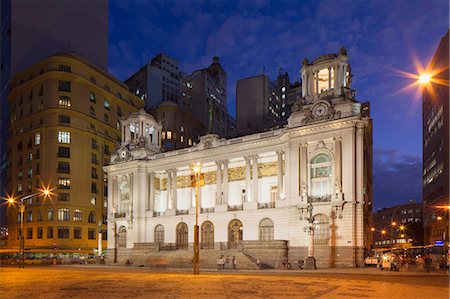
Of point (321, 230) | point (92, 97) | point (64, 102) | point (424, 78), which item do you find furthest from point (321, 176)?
point (92, 97)

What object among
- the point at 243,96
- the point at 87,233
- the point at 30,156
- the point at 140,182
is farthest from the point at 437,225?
the point at 30,156

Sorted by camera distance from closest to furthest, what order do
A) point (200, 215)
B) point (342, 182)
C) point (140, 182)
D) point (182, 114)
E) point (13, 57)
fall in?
point (342, 182)
point (200, 215)
point (140, 182)
point (13, 57)
point (182, 114)

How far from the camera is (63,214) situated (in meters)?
83.3

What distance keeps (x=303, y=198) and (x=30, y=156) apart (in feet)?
196

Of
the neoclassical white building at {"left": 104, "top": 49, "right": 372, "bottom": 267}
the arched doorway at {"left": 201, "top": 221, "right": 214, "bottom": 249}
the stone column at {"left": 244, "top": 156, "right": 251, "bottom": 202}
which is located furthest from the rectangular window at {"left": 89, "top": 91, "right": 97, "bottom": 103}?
the stone column at {"left": 244, "top": 156, "right": 251, "bottom": 202}

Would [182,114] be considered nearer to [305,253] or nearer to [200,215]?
[200,215]

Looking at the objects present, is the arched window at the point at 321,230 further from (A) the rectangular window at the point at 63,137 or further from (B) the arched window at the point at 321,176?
(A) the rectangular window at the point at 63,137

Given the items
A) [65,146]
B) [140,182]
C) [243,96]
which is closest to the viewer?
[140,182]

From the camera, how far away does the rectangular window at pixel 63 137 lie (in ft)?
281

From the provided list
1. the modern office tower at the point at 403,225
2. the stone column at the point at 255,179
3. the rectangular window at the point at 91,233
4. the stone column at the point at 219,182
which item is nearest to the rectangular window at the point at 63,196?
the rectangular window at the point at 91,233

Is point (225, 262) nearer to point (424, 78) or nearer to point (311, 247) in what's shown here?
point (311, 247)

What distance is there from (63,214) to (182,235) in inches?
1106

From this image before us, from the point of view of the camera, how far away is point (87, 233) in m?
86.7

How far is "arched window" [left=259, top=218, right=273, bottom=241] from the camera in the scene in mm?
59875
